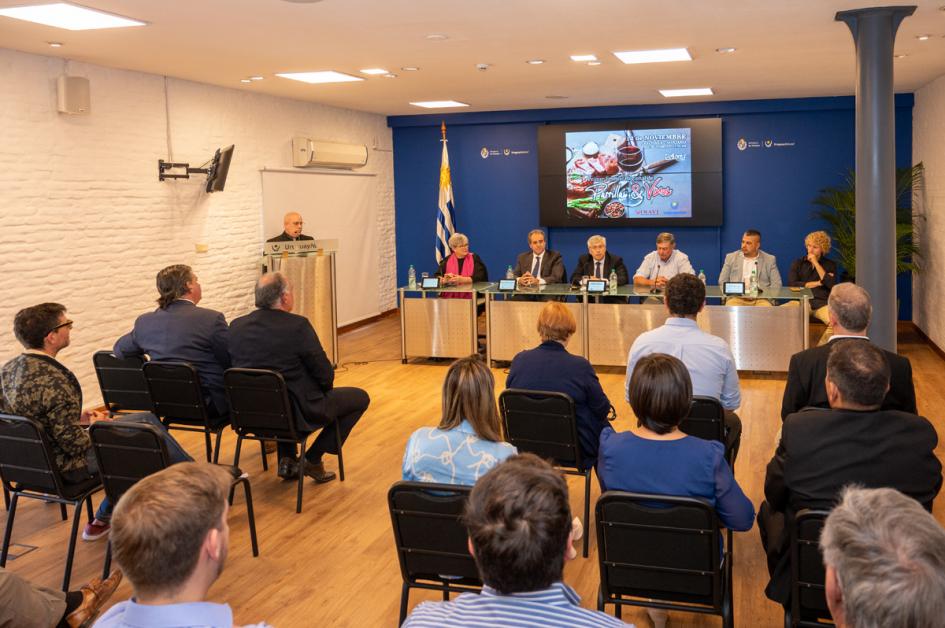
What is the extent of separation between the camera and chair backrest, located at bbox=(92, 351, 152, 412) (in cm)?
520

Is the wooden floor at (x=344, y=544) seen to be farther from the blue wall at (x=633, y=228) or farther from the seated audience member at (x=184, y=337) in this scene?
the blue wall at (x=633, y=228)

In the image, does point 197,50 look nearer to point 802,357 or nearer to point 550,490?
point 802,357

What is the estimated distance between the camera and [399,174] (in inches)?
508

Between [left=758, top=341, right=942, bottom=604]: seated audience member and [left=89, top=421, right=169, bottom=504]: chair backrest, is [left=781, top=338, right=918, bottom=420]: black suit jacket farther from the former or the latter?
[left=89, top=421, right=169, bottom=504]: chair backrest

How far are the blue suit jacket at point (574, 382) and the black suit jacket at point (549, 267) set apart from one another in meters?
4.79

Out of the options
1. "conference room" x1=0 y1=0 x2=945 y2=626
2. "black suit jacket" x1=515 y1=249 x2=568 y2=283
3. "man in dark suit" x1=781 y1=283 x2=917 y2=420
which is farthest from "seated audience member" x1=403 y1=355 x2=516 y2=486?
"black suit jacket" x1=515 y1=249 x2=568 y2=283

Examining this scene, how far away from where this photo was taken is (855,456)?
2742 mm

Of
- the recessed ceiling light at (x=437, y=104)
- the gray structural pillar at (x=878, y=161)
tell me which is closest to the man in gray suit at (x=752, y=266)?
the gray structural pillar at (x=878, y=161)

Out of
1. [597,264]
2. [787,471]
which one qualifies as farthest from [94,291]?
[787,471]

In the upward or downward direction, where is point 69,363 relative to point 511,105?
downward

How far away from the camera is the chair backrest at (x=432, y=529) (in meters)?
2.88

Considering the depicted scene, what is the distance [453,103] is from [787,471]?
881 cm

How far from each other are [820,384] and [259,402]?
9.10 feet

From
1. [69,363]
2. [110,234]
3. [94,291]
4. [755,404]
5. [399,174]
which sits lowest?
[755,404]
